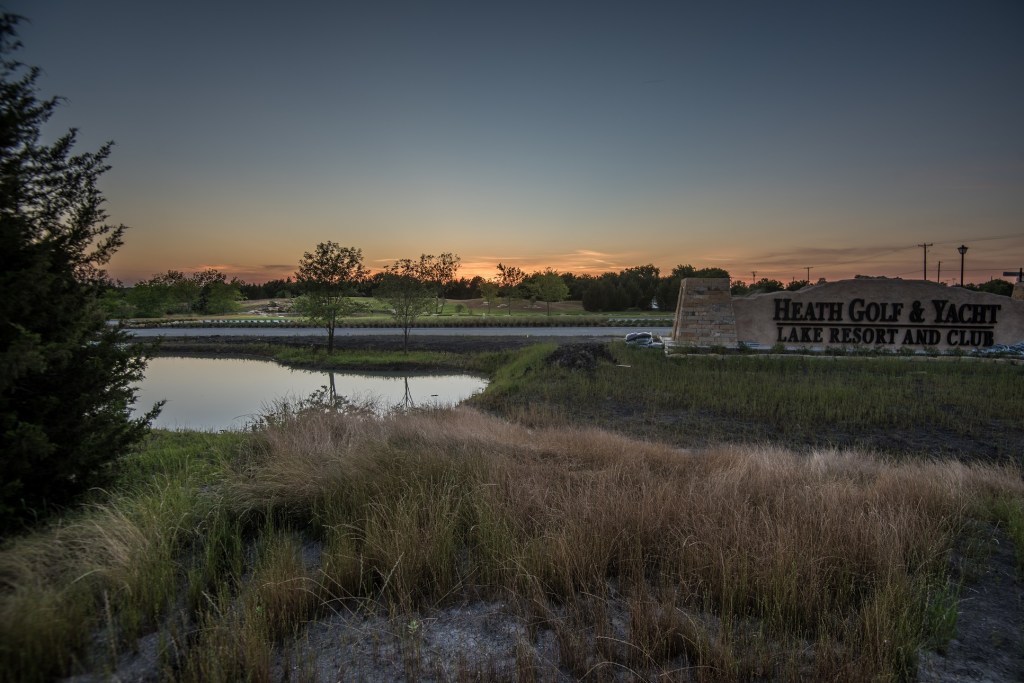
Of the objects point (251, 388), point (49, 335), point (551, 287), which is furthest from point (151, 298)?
point (49, 335)

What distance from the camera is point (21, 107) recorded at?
12.2 feet

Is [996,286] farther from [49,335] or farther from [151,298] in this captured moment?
[151,298]

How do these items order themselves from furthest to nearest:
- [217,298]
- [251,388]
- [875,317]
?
[217,298], [875,317], [251,388]

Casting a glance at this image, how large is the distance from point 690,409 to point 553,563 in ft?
31.3

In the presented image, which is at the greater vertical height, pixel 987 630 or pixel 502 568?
pixel 502 568

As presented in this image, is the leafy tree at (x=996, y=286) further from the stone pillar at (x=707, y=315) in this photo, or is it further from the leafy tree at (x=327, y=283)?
the leafy tree at (x=327, y=283)

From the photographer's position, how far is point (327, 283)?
98.7 ft

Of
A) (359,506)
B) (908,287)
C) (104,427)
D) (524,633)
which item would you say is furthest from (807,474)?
(908,287)

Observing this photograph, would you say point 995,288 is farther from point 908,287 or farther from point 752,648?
point 752,648

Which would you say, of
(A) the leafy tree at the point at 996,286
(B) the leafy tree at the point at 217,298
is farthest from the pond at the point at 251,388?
(A) the leafy tree at the point at 996,286

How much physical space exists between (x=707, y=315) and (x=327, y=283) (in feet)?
68.1

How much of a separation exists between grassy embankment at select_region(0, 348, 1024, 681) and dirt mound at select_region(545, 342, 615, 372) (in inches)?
509

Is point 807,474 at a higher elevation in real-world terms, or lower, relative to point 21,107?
lower

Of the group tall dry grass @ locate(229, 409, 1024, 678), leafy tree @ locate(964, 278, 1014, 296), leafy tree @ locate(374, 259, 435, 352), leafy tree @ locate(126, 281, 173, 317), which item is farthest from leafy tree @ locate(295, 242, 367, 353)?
leafy tree @ locate(964, 278, 1014, 296)
